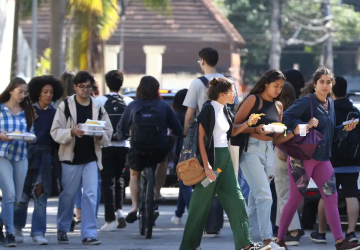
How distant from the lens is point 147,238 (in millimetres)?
10172

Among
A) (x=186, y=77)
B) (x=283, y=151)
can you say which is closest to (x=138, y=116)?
(x=283, y=151)

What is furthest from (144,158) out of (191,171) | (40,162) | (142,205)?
(191,171)

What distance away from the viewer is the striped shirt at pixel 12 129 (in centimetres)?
932

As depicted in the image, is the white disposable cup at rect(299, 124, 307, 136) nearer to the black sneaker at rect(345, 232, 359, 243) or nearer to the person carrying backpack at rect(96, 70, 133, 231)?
the black sneaker at rect(345, 232, 359, 243)

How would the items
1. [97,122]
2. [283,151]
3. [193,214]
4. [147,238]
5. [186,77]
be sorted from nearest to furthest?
[193,214]
[283,151]
[97,122]
[147,238]
[186,77]

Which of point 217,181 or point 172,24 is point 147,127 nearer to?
point 217,181

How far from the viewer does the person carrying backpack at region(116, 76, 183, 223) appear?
10188 mm

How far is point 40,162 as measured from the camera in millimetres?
9688

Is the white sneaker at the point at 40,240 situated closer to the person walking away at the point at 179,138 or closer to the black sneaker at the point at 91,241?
the black sneaker at the point at 91,241

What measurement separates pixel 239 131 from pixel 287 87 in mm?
1585

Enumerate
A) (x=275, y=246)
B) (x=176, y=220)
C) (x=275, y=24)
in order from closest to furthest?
(x=275, y=246) < (x=176, y=220) < (x=275, y=24)

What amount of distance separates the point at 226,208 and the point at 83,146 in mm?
2152

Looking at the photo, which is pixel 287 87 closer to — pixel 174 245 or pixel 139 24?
pixel 174 245

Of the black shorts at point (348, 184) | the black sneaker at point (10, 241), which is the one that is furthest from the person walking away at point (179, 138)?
the black sneaker at point (10, 241)
